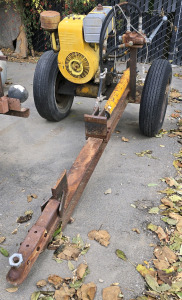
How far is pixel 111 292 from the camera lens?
2.13 metres

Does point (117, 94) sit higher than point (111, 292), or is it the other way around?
point (117, 94)

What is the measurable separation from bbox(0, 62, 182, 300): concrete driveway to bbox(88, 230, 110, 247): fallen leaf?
0.12 feet

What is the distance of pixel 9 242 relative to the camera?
2.50 meters

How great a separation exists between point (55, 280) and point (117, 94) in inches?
75.7

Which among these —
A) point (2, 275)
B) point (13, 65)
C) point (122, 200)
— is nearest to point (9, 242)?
point (2, 275)

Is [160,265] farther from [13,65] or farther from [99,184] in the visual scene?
[13,65]

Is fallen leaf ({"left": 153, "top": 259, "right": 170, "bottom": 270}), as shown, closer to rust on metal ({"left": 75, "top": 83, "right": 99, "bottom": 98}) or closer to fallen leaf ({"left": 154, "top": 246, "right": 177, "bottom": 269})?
fallen leaf ({"left": 154, "top": 246, "right": 177, "bottom": 269})

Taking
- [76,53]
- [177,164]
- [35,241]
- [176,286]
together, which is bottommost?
[176,286]

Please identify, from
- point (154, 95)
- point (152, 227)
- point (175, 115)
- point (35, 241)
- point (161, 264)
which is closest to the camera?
point (35, 241)

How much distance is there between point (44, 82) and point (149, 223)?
2033 mm

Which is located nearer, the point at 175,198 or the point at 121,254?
the point at 121,254

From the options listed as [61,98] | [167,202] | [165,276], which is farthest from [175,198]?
[61,98]

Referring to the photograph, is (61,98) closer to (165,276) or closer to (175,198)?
(175,198)

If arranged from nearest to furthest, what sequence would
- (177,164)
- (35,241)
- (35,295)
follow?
(35,241) → (35,295) → (177,164)
